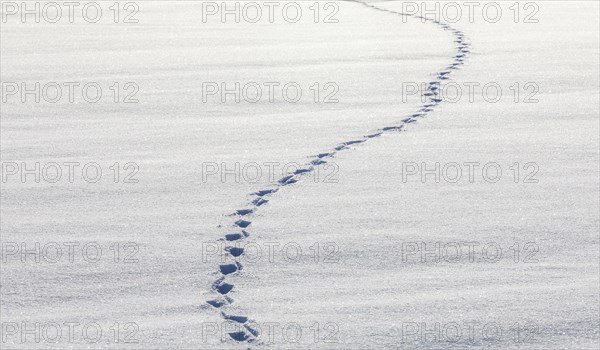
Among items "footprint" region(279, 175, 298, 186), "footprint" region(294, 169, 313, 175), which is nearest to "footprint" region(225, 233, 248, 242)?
"footprint" region(279, 175, 298, 186)

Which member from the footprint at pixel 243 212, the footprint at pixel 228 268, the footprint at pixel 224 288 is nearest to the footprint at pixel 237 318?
the footprint at pixel 224 288

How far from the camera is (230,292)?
226cm

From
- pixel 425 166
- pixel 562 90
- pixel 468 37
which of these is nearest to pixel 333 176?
pixel 425 166

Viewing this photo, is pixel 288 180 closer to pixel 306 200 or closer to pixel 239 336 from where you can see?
pixel 306 200

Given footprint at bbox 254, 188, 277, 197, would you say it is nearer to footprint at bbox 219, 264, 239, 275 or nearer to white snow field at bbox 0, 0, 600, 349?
white snow field at bbox 0, 0, 600, 349

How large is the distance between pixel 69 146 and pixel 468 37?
2.76m

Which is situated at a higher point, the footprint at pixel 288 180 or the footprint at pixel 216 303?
the footprint at pixel 288 180

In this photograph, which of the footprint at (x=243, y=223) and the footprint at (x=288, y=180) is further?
the footprint at (x=288, y=180)

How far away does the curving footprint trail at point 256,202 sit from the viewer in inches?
83.5

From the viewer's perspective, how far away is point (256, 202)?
9.42 feet

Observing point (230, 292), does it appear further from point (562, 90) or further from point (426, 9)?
point (426, 9)

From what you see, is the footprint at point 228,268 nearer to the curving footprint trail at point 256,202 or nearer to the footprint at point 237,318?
the curving footprint trail at point 256,202

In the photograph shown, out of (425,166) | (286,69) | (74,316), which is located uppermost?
(286,69)

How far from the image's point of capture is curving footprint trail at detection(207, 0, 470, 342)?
212 cm
